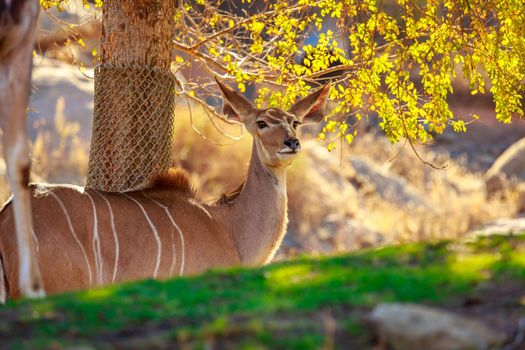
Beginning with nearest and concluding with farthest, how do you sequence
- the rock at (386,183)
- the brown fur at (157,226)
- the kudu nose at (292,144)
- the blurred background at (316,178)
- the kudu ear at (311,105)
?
the brown fur at (157,226), the kudu nose at (292,144), the kudu ear at (311,105), the blurred background at (316,178), the rock at (386,183)

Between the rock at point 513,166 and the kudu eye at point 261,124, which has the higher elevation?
the kudu eye at point 261,124

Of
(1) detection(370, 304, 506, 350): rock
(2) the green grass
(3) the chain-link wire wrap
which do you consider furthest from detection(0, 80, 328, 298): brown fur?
(1) detection(370, 304, 506, 350): rock

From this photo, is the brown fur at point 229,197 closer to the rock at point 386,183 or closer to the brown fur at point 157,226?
the brown fur at point 157,226

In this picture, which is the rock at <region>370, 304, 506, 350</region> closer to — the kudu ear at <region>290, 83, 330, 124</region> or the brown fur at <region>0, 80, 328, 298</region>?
the brown fur at <region>0, 80, 328, 298</region>

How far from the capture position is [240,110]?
8188 millimetres

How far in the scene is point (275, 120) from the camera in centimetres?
788

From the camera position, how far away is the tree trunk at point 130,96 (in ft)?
26.4

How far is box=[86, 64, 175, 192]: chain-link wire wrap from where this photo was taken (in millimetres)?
8023

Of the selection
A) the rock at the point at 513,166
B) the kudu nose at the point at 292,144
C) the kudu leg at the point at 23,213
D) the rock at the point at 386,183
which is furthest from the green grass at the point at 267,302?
the rock at the point at 513,166

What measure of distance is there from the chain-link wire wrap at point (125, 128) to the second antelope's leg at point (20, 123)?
2593 mm

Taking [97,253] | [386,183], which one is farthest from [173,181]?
[386,183]

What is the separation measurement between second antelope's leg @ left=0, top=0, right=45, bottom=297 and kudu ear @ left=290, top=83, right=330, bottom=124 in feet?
10.4

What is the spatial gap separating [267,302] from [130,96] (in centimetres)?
418

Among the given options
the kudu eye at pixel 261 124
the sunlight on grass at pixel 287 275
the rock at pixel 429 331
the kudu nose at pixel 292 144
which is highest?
the kudu eye at pixel 261 124
